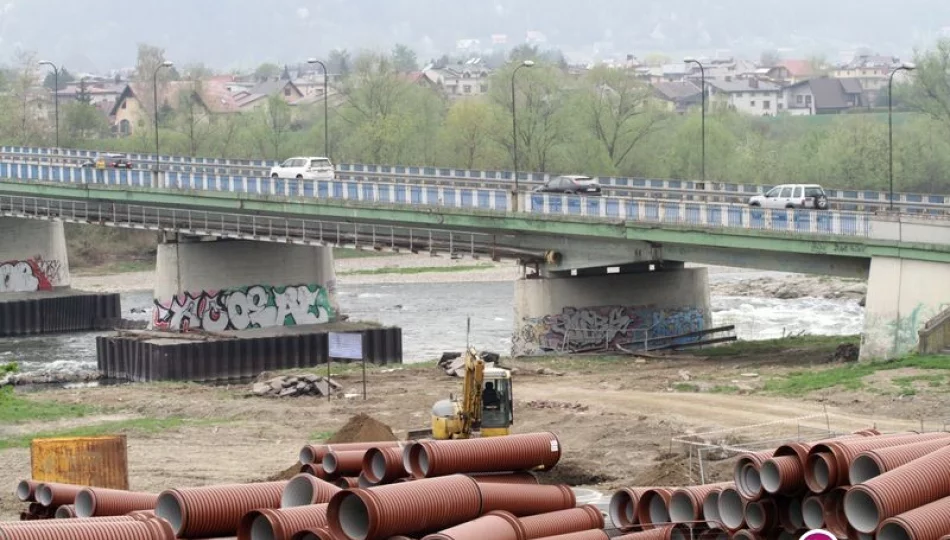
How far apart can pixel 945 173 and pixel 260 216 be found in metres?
76.7

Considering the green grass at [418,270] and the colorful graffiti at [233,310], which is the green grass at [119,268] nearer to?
the green grass at [418,270]

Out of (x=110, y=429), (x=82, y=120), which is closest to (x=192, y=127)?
(x=82, y=120)

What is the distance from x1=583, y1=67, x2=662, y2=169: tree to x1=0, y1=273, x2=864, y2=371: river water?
33.1m

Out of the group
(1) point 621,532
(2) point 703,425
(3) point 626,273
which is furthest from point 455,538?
(3) point 626,273

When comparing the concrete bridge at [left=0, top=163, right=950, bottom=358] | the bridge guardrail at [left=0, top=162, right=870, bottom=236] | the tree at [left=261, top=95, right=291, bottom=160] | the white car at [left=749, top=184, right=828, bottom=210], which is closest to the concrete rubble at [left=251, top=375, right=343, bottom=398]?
the bridge guardrail at [left=0, top=162, right=870, bottom=236]

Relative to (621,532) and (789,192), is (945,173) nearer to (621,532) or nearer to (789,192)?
(789,192)

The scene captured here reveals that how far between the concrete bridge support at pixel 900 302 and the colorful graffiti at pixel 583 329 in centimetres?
1468

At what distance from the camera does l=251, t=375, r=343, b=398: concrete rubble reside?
56.9 m

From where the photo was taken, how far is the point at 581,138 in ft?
485

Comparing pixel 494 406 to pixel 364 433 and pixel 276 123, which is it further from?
pixel 276 123

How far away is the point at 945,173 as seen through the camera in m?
146

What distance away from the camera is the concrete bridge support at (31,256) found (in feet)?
358

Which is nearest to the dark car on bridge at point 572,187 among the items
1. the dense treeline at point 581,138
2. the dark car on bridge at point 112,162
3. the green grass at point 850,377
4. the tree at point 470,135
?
the green grass at point 850,377

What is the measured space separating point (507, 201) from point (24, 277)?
157 ft
